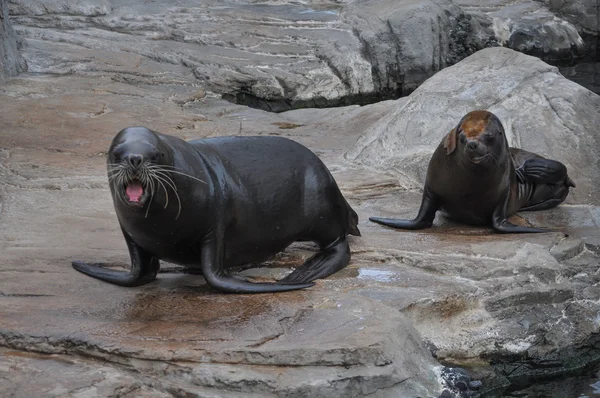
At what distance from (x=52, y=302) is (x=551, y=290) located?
8.57ft

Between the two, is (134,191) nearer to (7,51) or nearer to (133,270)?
(133,270)

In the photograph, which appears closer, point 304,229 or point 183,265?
point 183,265

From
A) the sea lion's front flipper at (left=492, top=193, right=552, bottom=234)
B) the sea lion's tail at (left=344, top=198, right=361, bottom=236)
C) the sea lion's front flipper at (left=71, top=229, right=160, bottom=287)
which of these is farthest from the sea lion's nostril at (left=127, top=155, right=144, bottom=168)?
the sea lion's front flipper at (left=492, top=193, right=552, bottom=234)

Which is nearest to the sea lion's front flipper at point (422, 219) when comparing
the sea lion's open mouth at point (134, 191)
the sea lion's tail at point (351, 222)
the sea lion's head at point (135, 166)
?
the sea lion's tail at point (351, 222)

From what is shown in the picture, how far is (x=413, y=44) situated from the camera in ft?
42.5

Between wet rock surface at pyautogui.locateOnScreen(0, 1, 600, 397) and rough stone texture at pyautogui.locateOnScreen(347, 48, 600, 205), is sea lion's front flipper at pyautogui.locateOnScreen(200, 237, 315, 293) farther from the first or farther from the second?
rough stone texture at pyautogui.locateOnScreen(347, 48, 600, 205)

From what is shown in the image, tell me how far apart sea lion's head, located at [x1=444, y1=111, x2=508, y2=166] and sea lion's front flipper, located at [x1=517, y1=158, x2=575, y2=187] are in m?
0.51

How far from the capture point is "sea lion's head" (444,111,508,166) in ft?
22.2

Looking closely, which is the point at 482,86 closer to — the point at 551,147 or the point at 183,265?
the point at 551,147

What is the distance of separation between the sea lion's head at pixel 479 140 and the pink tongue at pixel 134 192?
2.77 metres

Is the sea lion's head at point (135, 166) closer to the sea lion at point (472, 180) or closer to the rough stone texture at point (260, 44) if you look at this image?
the sea lion at point (472, 180)

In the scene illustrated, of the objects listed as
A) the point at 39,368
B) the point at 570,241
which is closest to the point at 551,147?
the point at 570,241

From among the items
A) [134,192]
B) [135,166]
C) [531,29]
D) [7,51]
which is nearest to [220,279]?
[134,192]

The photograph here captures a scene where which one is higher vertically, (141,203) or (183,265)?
(141,203)
